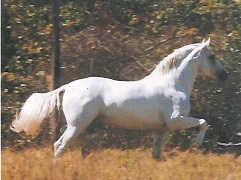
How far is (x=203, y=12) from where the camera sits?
11758mm

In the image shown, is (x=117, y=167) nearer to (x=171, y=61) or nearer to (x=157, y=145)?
(x=157, y=145)

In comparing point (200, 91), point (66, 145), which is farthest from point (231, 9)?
point (66, 145)

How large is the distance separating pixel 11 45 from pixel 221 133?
3.60 metres

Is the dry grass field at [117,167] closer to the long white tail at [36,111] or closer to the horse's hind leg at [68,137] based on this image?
the horse's hind leg at [68,137]

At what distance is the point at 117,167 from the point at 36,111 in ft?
4.50

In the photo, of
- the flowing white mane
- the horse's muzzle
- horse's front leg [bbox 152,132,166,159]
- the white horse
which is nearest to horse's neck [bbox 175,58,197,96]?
the white horse

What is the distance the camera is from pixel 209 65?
972 cm

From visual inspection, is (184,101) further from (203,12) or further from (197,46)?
(203,12)

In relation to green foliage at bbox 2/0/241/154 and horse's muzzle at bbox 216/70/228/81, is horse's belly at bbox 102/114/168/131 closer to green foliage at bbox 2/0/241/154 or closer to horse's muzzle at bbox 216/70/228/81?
horse's muzzle at bbox 216/70/228/81

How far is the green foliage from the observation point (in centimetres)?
1163

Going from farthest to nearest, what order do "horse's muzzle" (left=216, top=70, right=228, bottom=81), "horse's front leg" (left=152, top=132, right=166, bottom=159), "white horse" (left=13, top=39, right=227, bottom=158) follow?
"horse's muzzle" (left=216, top=70, right=228, bottom=81) < "horse's front leg" (left=152, top=132, right=166, bottom=159) < "white horse" (left=13, top=39, right=227, bottom=158)

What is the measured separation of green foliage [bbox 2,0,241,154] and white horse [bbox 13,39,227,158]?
86.3 inches

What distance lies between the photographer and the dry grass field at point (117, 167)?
7895mm

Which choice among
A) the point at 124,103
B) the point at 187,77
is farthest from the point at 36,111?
the point at 187,77
